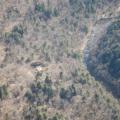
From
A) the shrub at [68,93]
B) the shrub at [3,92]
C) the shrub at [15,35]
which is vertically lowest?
the shrub at [68,93]

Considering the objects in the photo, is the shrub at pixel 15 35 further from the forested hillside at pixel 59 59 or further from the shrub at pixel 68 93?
the shrub at pixel 68 93

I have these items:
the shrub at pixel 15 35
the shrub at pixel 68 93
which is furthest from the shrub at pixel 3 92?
the shrub at pixel 15 35

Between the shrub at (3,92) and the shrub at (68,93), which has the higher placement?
the shrub at (3,92)

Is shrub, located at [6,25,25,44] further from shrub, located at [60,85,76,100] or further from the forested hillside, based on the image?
shrub, located at [60,85,76,100]

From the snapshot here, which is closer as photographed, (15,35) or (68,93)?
(68,93)

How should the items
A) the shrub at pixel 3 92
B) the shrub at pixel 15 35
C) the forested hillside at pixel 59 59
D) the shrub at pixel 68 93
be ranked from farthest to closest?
the shrub at pixel 15 35 < the shrub at pixel 68 93 < the forested hillside at pixel 59 59 < the shrub at pixel 3 92

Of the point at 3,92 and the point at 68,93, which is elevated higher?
the point at 3,92

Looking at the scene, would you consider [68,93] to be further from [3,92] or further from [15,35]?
[15,35]

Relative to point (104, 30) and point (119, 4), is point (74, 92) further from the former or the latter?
point (119, 4)

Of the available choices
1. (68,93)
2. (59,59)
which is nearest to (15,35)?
(59,59)

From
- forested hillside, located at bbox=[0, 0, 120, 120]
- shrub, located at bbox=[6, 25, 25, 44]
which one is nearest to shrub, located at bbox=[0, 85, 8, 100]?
forested hillside, located at bbox=[0, 0, 120, 120]

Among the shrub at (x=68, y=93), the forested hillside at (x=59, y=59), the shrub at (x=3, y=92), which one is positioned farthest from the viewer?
the shrub at (x=68, y=93)
